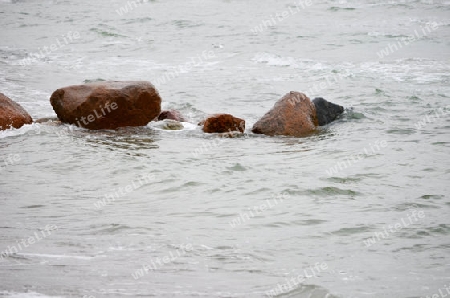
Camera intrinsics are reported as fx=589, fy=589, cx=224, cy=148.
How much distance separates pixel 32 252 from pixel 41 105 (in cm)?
801

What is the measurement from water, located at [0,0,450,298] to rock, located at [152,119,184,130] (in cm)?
21

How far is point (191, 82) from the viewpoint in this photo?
15.6 meters

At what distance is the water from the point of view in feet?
15.6

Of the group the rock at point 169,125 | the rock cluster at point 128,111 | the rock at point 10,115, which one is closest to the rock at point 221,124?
the rock cluster at point 128,111

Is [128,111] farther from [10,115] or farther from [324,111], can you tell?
[324,111]

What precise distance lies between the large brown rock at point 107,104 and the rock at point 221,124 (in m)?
1.00

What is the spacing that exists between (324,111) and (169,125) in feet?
9.65

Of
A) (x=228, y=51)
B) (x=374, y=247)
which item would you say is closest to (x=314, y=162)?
(x=374, y=247)

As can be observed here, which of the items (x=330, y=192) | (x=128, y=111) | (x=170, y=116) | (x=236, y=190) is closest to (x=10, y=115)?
(x=128, y=111)

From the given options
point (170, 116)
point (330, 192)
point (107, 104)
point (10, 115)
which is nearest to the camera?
point (330, 192)

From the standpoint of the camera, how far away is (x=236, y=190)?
7301 mm

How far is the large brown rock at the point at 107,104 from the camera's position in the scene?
1020 centimetres

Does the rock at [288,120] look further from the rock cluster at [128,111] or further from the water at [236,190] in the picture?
the water at [236,190]

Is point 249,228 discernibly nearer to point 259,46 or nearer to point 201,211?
point 201,211
